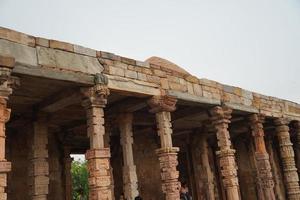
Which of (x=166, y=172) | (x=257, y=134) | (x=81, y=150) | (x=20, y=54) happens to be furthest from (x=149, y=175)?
(x=20, y=54)

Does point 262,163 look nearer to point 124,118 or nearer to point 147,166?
point 147,166

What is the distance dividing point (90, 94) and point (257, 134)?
6.96 metres

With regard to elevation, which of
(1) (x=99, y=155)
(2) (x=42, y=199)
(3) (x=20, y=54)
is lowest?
(2) (x=42, y=199)

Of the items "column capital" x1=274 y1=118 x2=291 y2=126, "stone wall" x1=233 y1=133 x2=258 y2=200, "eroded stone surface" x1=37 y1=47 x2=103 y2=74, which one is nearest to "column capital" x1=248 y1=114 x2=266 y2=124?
"column capital" x1=274 y1=118 x2=291 y2=126

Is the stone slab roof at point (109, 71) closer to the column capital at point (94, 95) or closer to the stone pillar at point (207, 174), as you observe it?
the column capital at point (94, 95)

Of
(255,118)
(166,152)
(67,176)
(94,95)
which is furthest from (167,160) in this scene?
(255,118)

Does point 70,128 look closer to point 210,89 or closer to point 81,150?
point 81,150

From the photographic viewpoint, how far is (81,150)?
14.5 metres

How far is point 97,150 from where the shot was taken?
292 inches

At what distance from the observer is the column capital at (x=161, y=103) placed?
894 cm

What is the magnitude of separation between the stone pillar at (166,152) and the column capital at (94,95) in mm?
1597

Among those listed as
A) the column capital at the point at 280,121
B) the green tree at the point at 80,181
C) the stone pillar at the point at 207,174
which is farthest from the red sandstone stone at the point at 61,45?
the green tree at the point at 80,181

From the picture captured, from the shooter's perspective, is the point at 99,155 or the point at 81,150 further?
the point at 81,150

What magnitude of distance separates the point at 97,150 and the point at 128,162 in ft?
7.56
